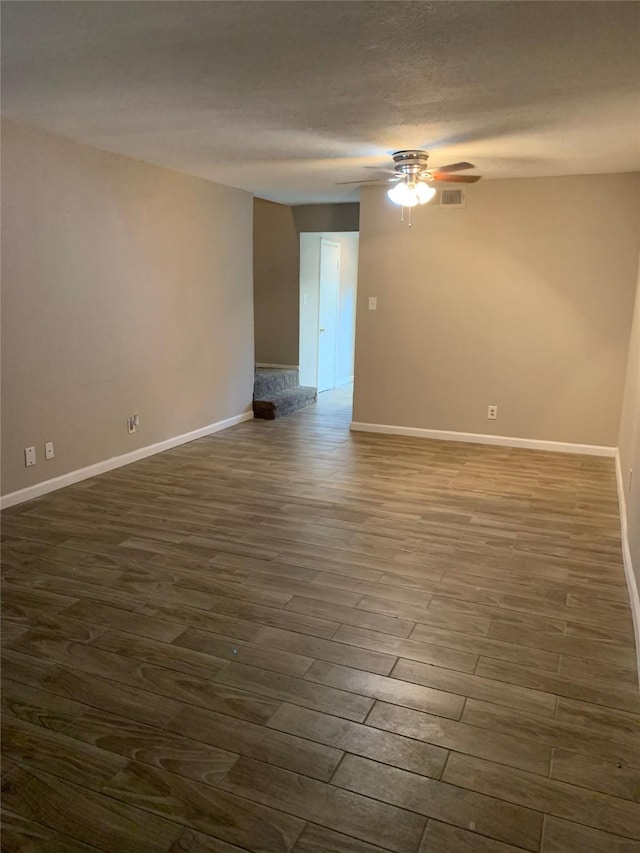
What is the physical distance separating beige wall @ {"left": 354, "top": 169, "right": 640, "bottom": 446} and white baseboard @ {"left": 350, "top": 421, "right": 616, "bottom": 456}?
0.05 metres

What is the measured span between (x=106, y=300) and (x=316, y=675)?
3321 mm

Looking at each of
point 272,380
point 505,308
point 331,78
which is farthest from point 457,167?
point 272,380

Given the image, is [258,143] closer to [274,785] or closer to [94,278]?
[94,278]

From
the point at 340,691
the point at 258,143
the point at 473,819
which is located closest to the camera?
the point at 473,819

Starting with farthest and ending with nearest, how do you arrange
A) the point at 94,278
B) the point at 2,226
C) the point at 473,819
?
the point at 94,278, the point at 2,226, the point at 473,819

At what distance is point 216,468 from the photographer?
492 cm

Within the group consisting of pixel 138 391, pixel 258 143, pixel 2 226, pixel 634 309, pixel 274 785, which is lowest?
pixel 274 785

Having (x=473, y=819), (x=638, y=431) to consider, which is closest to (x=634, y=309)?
(x=638, y=431)

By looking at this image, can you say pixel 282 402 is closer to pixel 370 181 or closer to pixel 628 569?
pixel 370 181

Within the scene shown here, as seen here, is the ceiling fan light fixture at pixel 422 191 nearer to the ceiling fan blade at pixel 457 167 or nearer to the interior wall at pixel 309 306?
the ceiling fan blade at pixel 457 167

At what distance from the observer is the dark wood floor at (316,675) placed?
1.70 metres

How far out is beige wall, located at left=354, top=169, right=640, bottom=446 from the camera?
207 inches

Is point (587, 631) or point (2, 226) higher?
point (2, 226)

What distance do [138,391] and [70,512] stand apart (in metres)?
1.39
